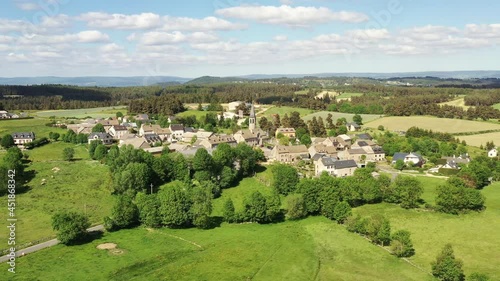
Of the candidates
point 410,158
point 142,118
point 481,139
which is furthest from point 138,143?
point 481,139

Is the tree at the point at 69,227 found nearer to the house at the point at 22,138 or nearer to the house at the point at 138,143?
the house at the point at 138,143

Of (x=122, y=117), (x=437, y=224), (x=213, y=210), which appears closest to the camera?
(x=437, y=224)

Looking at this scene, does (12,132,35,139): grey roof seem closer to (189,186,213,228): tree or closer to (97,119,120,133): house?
(97,119,120,133): house

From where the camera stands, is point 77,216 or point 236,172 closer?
point 77,216

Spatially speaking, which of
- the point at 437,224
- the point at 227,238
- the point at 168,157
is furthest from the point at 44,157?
the point at 437,224

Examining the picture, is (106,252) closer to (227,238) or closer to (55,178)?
(227,238)

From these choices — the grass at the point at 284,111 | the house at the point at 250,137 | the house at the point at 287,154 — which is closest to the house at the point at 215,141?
the house at the point at 250,137

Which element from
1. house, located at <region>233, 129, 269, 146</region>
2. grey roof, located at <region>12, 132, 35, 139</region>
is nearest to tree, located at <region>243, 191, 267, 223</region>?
house, located at <region>233, 129, 269, 146</region>
